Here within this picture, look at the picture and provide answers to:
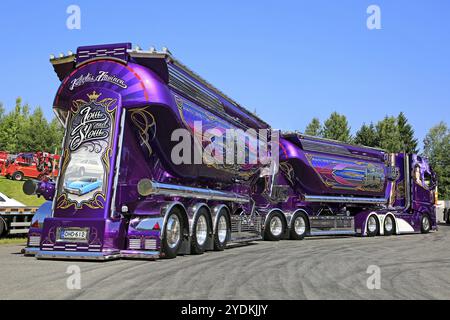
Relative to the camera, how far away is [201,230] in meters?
12.7

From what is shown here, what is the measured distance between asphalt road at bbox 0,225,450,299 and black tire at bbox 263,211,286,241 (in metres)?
5.59

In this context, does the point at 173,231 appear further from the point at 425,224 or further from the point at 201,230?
the point at 425,224

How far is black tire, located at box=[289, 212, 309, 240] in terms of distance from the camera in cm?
1931

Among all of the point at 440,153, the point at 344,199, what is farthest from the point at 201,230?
the point at 440,153

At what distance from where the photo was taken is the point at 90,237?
9938 mm

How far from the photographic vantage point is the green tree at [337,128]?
71750mm

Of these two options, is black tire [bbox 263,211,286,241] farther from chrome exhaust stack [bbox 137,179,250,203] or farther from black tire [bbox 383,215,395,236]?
Answer: black tire [bbox 383,215,395,236]

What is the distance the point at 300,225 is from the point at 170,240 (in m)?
9.70

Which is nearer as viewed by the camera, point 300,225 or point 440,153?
point 300,225

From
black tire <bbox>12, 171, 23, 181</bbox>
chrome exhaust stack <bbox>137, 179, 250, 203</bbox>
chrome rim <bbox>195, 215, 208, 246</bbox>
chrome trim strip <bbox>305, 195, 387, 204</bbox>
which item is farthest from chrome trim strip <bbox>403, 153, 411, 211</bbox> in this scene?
black tire <bbox>12, 171, 23, 181</bbox>

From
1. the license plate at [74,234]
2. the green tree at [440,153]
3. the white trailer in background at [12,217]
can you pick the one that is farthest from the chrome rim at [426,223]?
the green tree at [440,153]

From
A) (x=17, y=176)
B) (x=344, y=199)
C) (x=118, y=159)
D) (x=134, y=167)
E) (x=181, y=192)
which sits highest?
(x=17, y=176)
